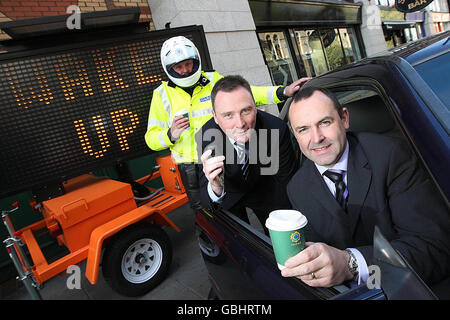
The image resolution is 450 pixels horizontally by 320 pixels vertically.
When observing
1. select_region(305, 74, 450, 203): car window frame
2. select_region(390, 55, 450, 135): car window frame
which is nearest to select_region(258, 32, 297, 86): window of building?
select_region(305, 74, 450, 203): car window frame

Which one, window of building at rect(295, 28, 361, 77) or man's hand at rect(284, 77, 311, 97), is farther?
window of building at rect(295, 28, 361, 77)

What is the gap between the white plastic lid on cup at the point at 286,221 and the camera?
85 cm

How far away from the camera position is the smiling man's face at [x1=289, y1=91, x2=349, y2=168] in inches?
54.3

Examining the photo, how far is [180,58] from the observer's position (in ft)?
8.81

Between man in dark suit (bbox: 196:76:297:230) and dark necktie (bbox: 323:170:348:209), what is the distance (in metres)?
0.58

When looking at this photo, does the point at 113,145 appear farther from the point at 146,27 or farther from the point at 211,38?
the point at 211,38

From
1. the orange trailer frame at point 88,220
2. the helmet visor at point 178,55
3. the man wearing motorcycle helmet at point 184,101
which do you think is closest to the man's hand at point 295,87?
the man wearing motorcycle helmet at point 184,101

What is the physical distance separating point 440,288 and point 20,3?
6.24 metres

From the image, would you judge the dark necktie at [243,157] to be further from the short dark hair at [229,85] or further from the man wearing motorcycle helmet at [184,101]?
the man wearing motorcycle helmet at [184,101]

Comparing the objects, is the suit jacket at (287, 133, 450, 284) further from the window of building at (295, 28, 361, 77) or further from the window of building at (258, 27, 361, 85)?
the window of building at (295, 28, 361, 77)

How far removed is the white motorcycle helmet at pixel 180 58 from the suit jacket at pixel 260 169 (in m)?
0.87

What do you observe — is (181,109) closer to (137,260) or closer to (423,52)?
(137,260)

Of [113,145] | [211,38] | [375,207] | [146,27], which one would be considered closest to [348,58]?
[211,38]

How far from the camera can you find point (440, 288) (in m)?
1.08
